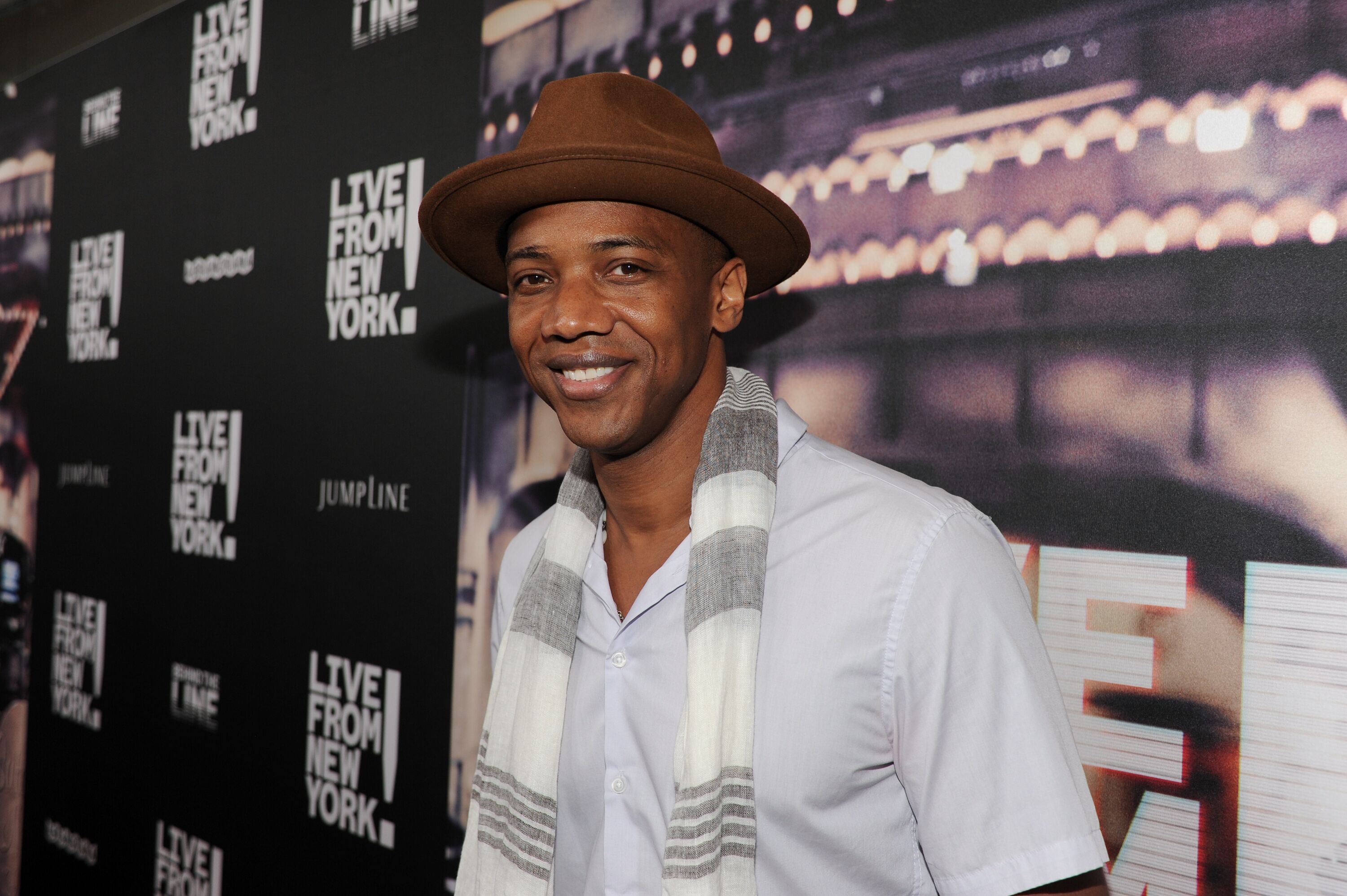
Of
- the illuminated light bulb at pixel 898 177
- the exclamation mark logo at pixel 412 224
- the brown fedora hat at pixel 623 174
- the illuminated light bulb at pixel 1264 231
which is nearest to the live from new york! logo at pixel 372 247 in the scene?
the exclamation mark logo at pixel 412 224

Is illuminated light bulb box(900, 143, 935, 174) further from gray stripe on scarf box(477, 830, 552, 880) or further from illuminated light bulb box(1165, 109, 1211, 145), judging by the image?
gray stripe on scarf box(477, 830, 552, 880)

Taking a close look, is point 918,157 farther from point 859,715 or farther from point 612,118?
point 859,715

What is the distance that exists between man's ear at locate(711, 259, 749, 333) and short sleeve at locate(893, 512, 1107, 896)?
459 millimetres

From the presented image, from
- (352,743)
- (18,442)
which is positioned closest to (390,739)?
(352,743)

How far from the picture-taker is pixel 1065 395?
1429 mm

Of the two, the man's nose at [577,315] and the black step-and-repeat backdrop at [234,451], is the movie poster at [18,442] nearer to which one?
the black step-and-repeat backdrop at [234,451]

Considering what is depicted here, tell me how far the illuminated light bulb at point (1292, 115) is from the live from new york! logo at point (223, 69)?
2.67 meters

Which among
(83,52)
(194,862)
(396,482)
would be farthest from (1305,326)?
(83,52)

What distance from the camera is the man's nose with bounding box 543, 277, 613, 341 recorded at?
1.27 meters

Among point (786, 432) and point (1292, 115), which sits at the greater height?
point (1292, 115)

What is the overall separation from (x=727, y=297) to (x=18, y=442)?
3.63 meters

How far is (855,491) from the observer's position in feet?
4.11

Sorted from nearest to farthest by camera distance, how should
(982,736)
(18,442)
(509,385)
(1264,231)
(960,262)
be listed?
(982,736) < (1264,231) < (960,262) < (509,385) < (18,442)

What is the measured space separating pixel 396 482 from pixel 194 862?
1.48 meters
